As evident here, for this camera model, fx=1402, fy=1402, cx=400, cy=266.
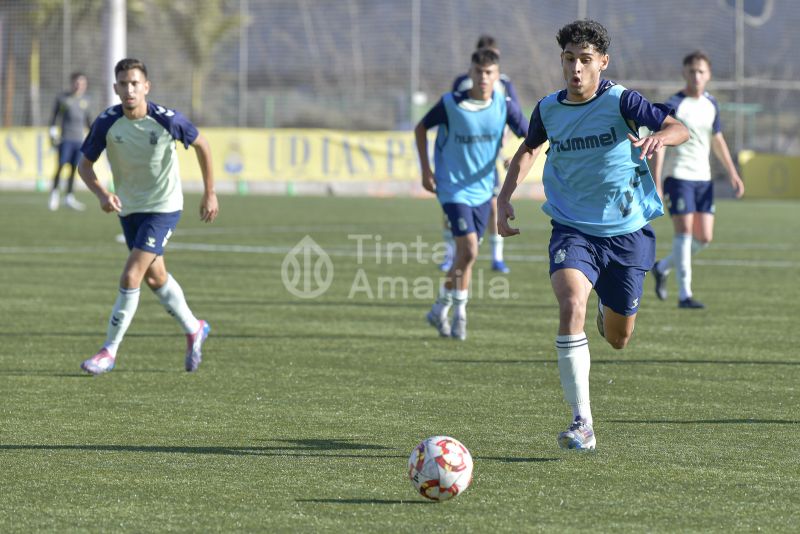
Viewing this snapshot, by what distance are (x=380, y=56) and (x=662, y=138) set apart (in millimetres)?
35005

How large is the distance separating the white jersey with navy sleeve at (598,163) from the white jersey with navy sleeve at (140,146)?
295cm

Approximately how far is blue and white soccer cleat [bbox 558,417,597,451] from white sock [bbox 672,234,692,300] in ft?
21.3

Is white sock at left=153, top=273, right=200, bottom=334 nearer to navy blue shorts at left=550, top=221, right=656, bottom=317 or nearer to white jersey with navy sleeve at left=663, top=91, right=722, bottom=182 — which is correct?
navy blue shorts at left=550, top=221, right=656, bottom=317

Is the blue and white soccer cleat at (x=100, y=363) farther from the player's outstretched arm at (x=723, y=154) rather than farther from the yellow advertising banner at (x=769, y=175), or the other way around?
the yellow advertising banner at (x=769, y=175)

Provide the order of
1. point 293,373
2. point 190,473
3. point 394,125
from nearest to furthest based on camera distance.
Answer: point 190,473 → point 293,373 → point 394,125

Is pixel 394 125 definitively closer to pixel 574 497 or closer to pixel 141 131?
pixel 141 131

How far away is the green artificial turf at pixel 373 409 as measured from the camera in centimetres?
530

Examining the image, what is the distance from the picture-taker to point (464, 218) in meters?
10.6

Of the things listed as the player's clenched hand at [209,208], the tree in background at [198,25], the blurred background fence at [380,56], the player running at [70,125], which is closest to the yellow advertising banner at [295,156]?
the blurred background fence at [380,56]

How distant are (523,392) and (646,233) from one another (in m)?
1.50

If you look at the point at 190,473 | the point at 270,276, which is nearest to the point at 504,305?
the point at 270,276

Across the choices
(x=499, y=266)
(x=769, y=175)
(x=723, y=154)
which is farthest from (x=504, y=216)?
(x=769, y=175)

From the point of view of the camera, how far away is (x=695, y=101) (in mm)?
12656

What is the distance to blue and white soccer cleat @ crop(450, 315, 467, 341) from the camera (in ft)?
34.6
